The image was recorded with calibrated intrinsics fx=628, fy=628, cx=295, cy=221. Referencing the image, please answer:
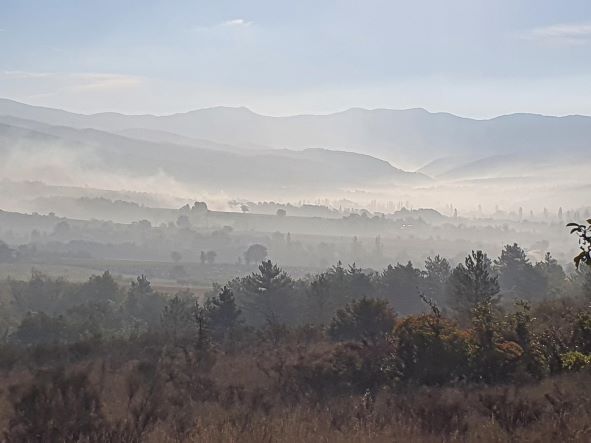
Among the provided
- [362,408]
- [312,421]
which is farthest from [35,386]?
[362,408]

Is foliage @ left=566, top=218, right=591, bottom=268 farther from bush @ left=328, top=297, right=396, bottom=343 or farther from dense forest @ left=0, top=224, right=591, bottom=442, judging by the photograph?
bush @ left=328, top=297, right=396, bottom=343

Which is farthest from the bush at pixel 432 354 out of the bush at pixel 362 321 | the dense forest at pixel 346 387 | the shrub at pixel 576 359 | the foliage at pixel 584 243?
the bush at pixel 362 321

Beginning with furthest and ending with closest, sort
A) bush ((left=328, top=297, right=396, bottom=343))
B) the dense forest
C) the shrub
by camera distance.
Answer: bush ((left=328, top=297, right=396, bottom=343))
the shrub
the dense forest

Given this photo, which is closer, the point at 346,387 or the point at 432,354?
the point at 346,387

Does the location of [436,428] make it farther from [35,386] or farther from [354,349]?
[354,349]

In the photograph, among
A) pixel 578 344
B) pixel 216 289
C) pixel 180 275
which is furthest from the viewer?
pixel 180 275

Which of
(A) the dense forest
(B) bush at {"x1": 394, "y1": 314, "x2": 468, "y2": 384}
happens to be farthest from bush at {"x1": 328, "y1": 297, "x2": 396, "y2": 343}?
(B) bush at {"x1": 394, "y1": 314, "x2": 468, "y2": 384}

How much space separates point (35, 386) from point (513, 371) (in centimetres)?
964

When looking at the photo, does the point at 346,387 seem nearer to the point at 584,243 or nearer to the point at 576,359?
the point at 576,359

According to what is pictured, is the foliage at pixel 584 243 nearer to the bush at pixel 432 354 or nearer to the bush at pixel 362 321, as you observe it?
the bush at pixel 432 354

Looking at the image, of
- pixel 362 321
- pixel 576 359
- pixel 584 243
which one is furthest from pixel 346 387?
pixel 362 321

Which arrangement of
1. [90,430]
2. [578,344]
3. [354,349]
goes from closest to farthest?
[90,430] < [578,344] < [354,349]

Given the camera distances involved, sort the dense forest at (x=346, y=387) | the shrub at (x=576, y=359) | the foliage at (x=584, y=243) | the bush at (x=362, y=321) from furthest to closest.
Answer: the bush at (x=362, y=321) < the shrub at (x=576, y=359) < the dense forest at (x=346, y=387) < the foliage at (x=584, y=243)

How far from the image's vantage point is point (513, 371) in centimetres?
1353
